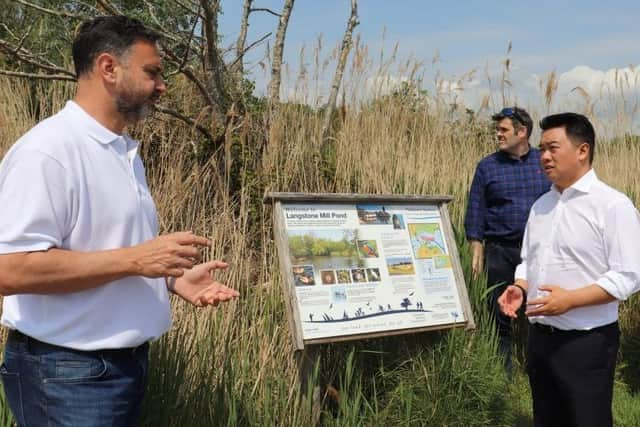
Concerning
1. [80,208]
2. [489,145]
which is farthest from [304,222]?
[489,145]

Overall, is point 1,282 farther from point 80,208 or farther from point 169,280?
point 169,280

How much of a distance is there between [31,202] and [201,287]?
682 mm

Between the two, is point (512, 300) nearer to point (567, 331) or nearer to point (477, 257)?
point (567, 331)

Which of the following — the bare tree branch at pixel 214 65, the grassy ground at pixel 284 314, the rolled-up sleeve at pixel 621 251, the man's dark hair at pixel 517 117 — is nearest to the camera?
the rolled-up sleeve at pixel 621 251

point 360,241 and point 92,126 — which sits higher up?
point 92,126

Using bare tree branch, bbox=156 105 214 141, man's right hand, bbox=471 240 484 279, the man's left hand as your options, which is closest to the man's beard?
the man's left hand

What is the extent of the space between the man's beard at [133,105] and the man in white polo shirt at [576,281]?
1678 millimetres

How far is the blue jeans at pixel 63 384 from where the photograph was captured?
1658 millimetres

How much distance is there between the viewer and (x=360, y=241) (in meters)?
3.39

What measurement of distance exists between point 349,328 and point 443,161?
2771mm

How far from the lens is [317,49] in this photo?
5371 millimetres

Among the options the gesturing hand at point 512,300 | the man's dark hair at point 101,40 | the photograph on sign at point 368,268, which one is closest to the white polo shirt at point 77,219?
the man's dark hair at point 101,40

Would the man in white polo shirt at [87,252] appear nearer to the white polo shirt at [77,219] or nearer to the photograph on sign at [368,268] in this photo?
the white polo shirt at [77,219]

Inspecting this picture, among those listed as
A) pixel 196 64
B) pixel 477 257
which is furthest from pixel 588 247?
pixel 196 64
